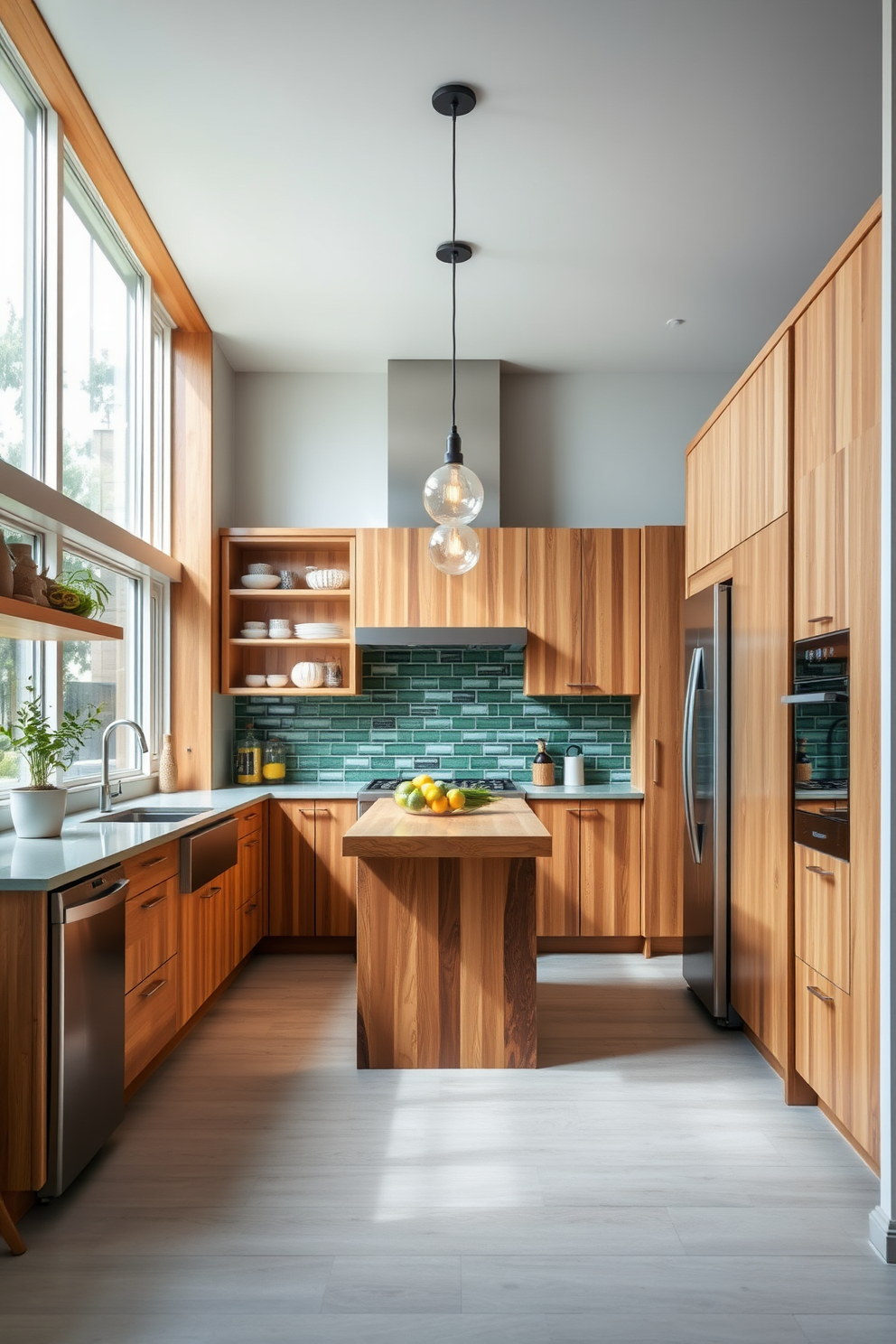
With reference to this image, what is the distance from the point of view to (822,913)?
259 centimetres

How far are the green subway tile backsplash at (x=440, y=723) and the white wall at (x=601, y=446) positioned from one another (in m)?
0.95

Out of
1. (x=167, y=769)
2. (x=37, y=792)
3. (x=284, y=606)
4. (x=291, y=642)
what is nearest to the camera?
(x=37, y=792)

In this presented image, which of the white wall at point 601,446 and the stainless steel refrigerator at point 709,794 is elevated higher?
the white wall at point 601,446

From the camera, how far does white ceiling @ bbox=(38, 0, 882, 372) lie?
2.63 metres

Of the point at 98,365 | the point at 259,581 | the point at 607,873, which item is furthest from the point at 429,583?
the point at 98,365

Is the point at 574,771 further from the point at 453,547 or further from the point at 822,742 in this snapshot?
the point at 822,742

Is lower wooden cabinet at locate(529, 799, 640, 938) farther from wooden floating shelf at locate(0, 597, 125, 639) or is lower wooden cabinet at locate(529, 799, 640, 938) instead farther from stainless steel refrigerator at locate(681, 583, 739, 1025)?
wooden floating shelf at locate(0, 597, 125, 639)

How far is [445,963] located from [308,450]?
324 centimetres

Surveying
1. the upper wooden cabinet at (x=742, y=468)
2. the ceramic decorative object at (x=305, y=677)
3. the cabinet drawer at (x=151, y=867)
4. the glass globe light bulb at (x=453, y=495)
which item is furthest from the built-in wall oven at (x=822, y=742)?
the ceramic decorative object at (x=305, y=677)

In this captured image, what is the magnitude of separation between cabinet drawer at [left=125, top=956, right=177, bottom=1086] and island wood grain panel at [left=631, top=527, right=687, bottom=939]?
8.16ft

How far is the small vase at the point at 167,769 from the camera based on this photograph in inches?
182

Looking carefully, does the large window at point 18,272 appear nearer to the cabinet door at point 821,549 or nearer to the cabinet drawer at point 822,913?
the cabinet door at point 821,549

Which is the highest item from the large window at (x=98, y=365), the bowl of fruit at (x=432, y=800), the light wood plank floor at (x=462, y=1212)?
the large window at (x=98, y=365)

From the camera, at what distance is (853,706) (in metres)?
2.38
